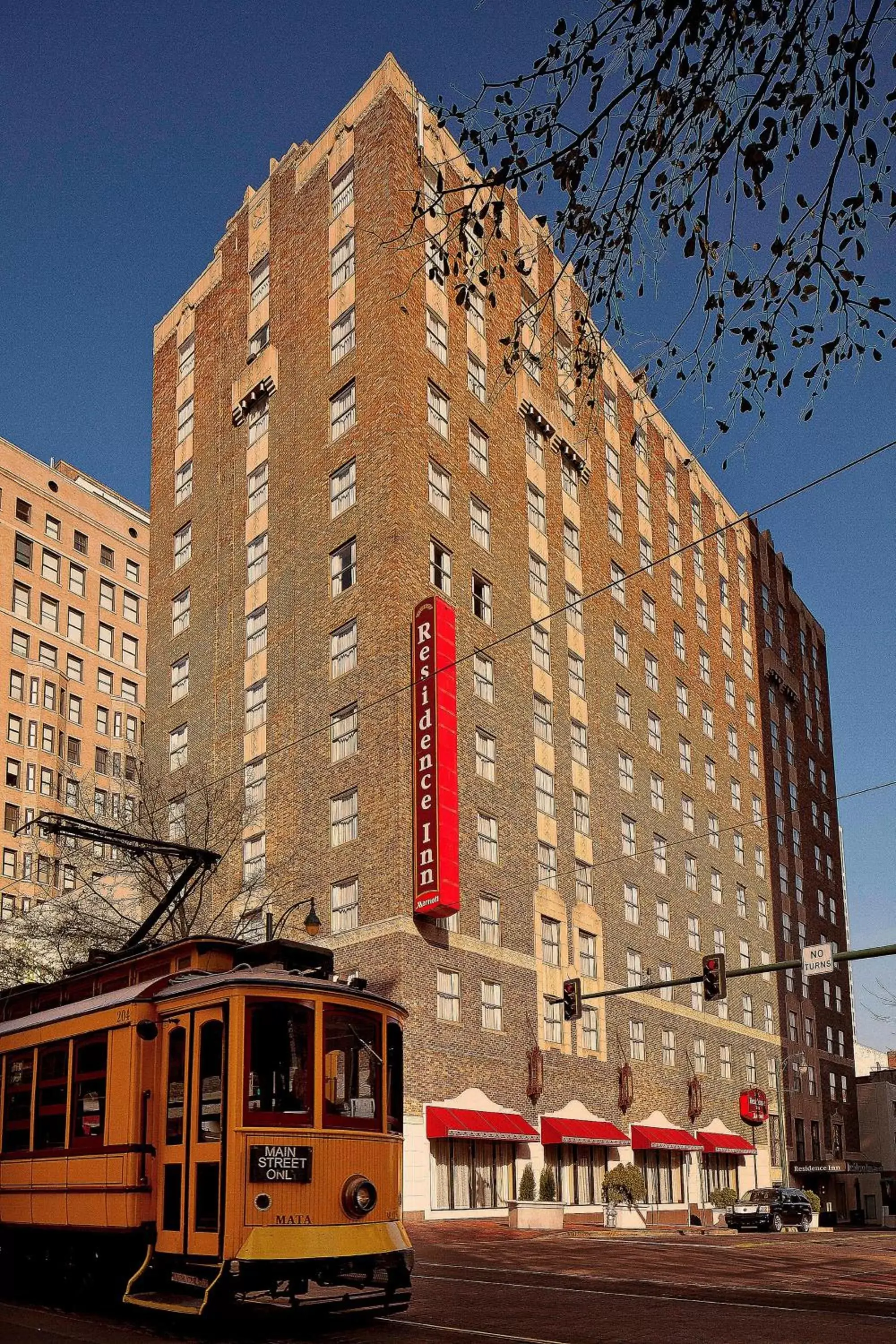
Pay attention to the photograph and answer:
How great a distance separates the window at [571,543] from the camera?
54.6m

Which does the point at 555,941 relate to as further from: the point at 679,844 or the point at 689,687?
the point at 689,687

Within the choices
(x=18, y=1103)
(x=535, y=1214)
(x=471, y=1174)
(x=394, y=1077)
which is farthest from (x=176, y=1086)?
(x=471, y=1174)

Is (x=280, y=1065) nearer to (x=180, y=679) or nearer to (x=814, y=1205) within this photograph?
(x=180, y=679)

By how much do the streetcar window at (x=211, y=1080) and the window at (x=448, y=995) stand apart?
26379mm

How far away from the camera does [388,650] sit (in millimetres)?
41812

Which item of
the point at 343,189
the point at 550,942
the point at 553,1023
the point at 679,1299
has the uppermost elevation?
the point at 343,189

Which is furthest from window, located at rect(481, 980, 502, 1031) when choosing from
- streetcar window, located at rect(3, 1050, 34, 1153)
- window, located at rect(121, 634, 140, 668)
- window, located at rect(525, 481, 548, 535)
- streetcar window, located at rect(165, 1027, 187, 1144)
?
window, located at rect(121, 634, 140, 668)

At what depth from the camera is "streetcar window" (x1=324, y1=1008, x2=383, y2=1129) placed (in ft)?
46.0

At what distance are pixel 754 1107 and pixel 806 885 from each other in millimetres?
20089

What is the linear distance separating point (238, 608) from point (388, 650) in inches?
407

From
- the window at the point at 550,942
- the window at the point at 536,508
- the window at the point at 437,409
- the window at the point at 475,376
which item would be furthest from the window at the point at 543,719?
the window at the point at 475,376

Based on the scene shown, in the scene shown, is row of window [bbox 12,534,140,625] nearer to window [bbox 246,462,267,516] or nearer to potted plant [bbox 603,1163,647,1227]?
window [bbox 246,462,267,516]

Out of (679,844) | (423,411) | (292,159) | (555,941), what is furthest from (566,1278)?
(292,159)

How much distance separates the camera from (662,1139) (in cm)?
5128
